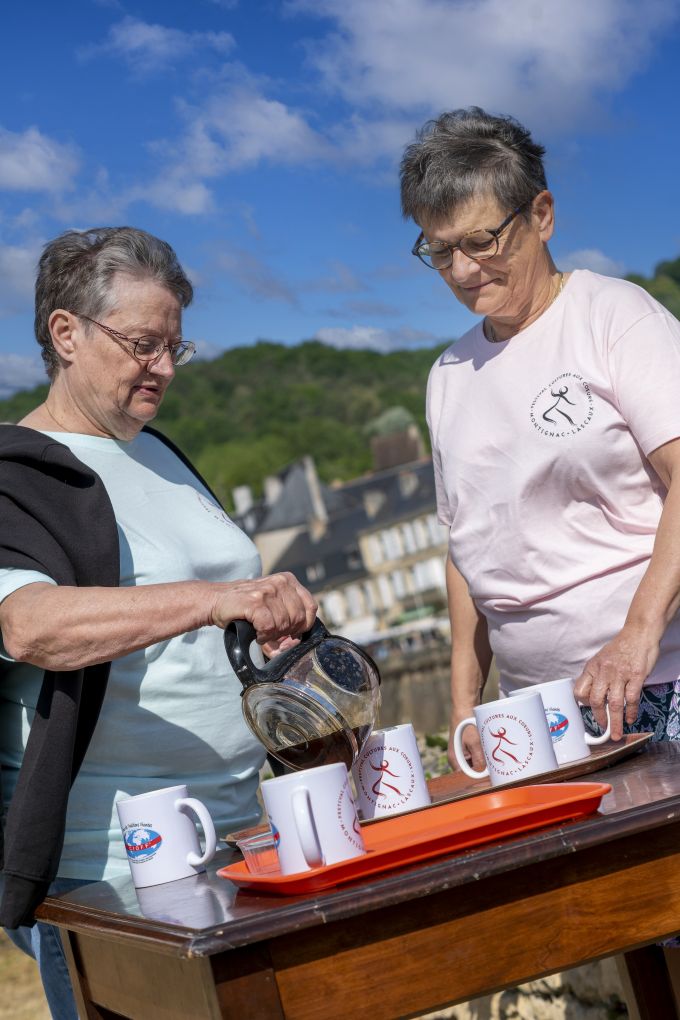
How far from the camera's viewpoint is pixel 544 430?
2.45 m

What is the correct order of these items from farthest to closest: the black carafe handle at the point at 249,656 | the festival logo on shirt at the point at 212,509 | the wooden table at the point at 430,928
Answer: the festival logo on shirt at the point at 212,509
the black carafe handle at the point at 249,656
the wooden table at the point at 430,928

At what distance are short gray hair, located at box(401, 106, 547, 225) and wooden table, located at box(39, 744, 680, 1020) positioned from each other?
4.40 ft

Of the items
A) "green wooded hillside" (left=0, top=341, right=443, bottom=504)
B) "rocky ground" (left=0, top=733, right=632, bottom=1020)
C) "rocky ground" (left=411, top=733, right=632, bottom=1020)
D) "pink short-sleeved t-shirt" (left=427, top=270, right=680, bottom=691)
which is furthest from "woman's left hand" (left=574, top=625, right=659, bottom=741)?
"green wooded hillside" (left=0, top=341, right=443, bottom=504)

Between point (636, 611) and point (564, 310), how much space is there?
68cm

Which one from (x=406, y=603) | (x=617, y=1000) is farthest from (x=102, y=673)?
(x=406, y=603)

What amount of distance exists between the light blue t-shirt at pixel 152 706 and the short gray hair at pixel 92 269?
27cm

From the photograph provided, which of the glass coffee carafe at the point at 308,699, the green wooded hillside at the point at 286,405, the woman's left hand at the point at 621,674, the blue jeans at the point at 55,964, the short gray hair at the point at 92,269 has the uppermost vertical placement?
the green wooded hillside at the point at 286,405

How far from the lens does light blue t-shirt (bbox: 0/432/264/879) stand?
2.24 meters

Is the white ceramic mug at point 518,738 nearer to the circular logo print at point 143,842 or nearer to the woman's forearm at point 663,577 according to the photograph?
the woman's forearm at point 663,577

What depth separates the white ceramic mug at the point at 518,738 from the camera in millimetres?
1931

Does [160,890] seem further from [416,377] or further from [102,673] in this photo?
[416,377]

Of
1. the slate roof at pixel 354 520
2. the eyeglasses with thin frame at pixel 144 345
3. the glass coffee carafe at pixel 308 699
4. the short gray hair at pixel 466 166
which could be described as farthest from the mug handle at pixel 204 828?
the slate roof at pixel 354 520

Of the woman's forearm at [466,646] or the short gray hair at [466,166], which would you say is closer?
the short gray hair at [466,166]

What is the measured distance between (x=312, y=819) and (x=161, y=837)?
0.45 m
